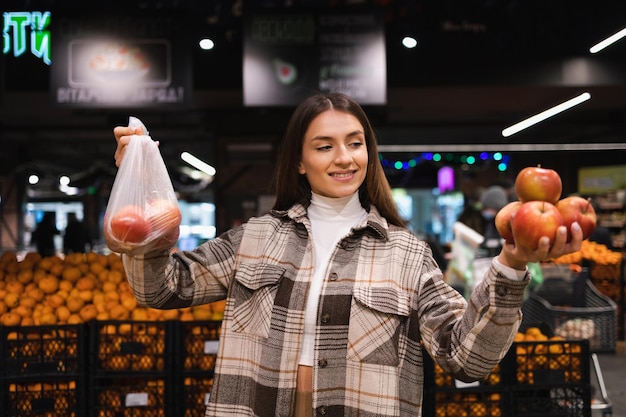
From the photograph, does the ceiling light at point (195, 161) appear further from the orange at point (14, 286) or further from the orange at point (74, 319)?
the orange at point (74, 319)

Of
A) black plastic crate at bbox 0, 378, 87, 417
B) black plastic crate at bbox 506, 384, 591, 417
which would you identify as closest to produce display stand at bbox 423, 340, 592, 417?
black plastic crate at bbox 506, 384, 591, 417

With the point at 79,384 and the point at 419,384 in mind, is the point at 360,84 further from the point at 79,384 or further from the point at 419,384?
the point at 419,384

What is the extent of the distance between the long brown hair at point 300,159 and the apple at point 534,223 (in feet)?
2.15

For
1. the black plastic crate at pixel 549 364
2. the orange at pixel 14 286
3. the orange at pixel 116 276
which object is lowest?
the black plastic crate at pixel 549 364

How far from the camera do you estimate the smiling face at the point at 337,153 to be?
72.8 inches

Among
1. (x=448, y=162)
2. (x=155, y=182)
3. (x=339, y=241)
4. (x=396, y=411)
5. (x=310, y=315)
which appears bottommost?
(x=396, y=411)

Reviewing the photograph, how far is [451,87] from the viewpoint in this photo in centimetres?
725

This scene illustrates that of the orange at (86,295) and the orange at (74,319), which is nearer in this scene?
the orange at (74,319)

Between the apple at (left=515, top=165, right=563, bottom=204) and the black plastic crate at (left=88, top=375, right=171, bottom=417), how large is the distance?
6.80 ft

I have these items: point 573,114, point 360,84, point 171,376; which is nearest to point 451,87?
point 360,84

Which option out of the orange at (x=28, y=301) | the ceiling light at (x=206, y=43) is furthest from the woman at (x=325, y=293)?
the ceiling light at (x=206, y=43)

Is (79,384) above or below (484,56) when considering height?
below

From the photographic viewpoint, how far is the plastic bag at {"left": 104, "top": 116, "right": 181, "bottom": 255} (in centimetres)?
159

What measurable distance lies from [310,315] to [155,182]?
57 centimetres
